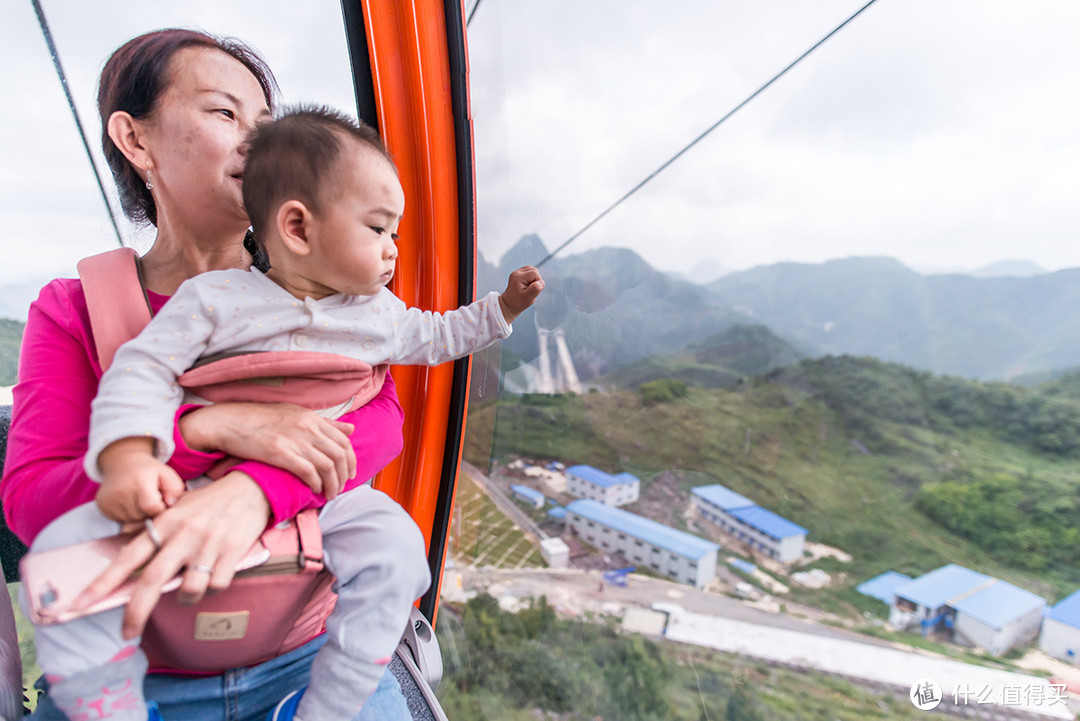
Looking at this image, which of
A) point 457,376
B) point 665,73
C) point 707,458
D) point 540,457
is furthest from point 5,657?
point 665,73

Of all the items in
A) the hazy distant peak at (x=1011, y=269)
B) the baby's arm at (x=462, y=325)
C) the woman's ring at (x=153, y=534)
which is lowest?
the woman's ring at (x=153, y=534)

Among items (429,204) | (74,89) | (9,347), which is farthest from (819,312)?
(9,347)

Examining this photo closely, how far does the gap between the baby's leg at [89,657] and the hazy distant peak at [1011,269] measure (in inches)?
54.0

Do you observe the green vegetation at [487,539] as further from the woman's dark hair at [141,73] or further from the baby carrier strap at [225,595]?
the woman's dark hair at [141,73]

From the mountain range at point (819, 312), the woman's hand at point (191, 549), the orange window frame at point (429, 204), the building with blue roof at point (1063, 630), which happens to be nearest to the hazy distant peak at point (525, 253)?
the mountain range at point (819, 312)

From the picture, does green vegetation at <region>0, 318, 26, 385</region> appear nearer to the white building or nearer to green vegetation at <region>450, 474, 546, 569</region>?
green vegetation at <region>450, 474, 546, 569</region>

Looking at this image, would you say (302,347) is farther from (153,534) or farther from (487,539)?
(487,539)

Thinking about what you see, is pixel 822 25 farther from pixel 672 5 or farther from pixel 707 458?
pixel 707 458

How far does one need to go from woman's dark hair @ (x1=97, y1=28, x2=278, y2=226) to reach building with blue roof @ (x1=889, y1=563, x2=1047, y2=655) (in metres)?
1.47

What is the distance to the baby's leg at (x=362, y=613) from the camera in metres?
0.65

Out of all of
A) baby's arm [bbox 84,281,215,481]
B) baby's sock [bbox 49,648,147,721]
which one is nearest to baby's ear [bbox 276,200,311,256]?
baby's arm [bbox 84,281,215,481]

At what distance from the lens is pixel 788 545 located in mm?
1215

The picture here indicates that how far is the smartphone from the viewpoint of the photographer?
0.52m

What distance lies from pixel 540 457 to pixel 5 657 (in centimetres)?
125
